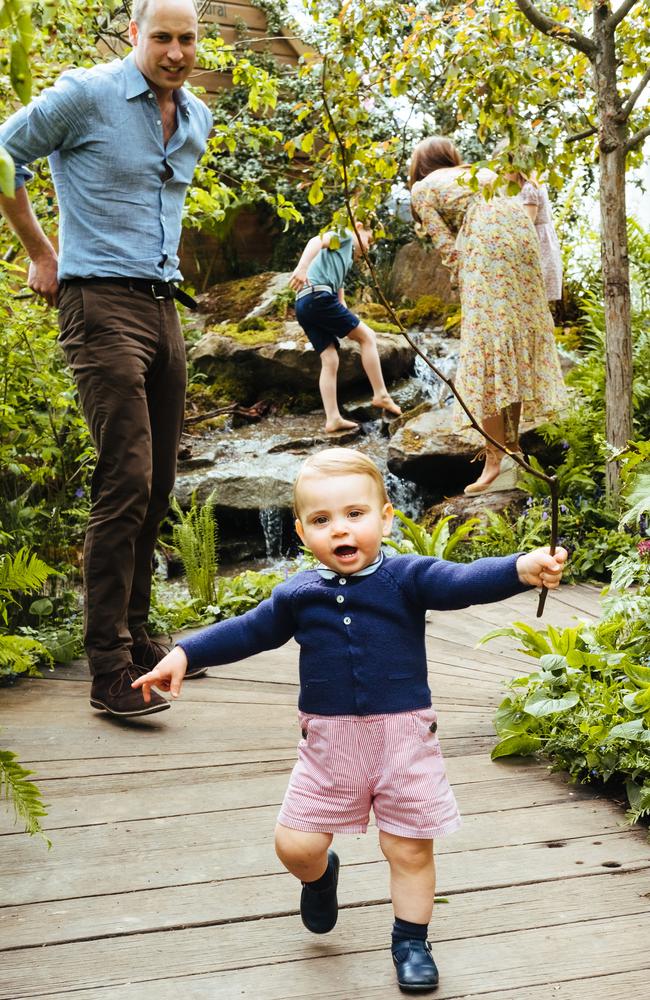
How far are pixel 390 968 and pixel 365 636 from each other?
2.00 feet

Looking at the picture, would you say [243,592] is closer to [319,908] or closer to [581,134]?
[581,134]

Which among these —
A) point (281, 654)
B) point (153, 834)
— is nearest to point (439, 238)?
point (281, 654)

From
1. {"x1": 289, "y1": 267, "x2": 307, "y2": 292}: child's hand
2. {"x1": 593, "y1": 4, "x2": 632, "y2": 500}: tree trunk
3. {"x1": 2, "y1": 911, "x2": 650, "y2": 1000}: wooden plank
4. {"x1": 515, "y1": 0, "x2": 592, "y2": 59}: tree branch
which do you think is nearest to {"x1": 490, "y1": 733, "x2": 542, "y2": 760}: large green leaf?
{"x1": 2, "y1": 911, "x2": 650, "y2": 1000}: wooden plank

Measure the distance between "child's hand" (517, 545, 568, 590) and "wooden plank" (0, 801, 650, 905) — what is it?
0.89 metres

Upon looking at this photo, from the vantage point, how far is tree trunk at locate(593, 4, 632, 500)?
4.94m

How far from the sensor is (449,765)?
2887 mm

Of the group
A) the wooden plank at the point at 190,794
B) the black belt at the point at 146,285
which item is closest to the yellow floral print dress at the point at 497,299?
the black belt at the point at 146,285

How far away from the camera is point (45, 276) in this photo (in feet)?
11.0

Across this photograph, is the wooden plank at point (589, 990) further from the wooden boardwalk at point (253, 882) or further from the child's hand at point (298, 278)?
the child's hand at point (298, 278)

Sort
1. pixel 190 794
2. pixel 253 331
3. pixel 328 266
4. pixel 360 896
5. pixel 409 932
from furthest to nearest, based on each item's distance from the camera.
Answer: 1. pixel 253 331
2. pixel 328 266
3. pixel 190 794
4. pixel 360 896
5. pixel 409 932

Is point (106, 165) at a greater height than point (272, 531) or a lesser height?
greater

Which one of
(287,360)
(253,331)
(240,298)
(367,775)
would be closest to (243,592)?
(367,775)

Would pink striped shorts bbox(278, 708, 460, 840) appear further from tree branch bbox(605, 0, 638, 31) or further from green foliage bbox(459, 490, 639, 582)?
tree branch bbox(605, 0, 638, 31)

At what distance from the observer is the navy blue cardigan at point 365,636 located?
1964 millimetres
